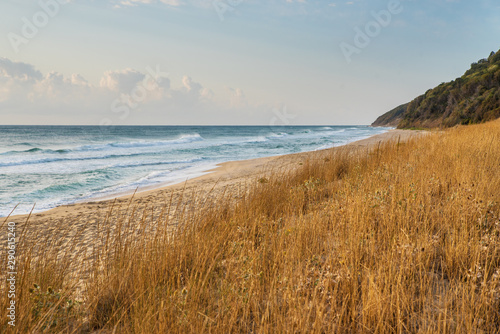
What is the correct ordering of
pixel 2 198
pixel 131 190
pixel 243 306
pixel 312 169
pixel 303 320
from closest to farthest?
pixel 303 320
pixel 243 306
pixel 312 169
pixel 2 198
pixel 131 190

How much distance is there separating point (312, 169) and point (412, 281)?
6.17 metres

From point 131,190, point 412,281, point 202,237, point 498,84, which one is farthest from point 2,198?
point 498,84

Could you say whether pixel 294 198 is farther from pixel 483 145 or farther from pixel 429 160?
pixel 483 145

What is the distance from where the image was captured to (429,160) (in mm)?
6734

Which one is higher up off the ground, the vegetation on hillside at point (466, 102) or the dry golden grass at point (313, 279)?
the vegetation on hillside at point (466, 102)

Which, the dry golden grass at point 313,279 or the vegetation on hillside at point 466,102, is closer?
the dry golden grass at point 313,279

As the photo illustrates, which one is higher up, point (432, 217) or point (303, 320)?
point (432, 217)

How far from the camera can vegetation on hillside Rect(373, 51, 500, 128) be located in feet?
84.9

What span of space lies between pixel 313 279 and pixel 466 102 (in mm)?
39240

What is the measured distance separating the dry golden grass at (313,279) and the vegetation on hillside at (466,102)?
21398 millimetres

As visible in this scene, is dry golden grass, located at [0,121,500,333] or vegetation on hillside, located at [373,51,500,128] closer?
dry golden grass, located at [0,121,500,333]

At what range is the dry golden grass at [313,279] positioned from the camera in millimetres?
2305

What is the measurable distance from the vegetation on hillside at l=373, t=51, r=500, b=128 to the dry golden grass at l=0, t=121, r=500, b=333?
21398 millimetres

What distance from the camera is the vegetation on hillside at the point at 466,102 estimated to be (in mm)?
25880
